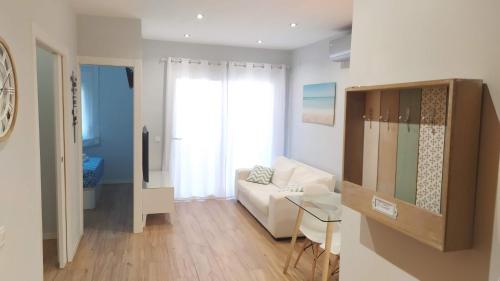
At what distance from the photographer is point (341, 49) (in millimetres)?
4363

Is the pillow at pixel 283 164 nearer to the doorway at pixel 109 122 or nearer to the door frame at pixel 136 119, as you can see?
the door frame at pixel 136 119

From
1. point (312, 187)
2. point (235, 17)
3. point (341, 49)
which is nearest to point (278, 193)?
point (312, 187)

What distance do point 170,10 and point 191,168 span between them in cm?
281

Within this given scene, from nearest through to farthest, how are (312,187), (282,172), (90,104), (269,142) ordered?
(312,187) → (282,172) → (269,142) → (90,104)

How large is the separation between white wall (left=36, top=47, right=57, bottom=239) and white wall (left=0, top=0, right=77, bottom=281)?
1479 mm

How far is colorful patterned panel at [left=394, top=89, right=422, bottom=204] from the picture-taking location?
126cm

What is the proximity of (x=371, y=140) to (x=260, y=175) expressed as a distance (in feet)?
14.0

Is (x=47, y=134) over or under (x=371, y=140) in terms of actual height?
under

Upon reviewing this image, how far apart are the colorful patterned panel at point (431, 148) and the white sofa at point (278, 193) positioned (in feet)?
10.2

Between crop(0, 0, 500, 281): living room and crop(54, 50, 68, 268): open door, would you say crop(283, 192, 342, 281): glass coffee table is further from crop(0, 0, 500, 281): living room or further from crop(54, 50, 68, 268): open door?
crop(54, 50, 68, 268): open door

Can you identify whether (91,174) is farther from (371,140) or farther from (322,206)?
(371,140)

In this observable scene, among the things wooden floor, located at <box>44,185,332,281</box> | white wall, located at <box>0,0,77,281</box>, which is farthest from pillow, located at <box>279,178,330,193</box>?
white wall, located at <box>0,0,77,281</box>

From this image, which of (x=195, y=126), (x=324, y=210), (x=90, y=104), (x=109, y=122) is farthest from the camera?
(x=109, y=122)

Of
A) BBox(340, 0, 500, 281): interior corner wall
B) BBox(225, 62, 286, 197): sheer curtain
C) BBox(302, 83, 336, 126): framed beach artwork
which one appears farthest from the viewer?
BBox(225, 62, 286, 197): sheer curtain
